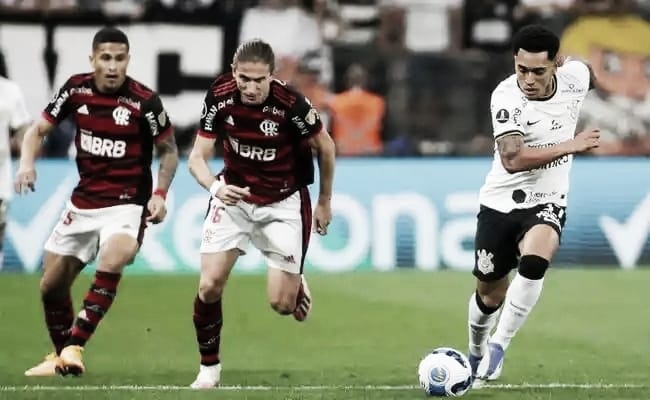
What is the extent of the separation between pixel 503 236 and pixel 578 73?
1.15m

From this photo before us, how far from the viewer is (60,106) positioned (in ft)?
32.3

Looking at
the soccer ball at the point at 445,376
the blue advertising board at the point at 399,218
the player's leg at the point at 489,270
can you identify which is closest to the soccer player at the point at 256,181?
the player's leg at the point at 489,270

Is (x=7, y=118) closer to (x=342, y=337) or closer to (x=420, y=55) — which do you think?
(x=342, y=337)

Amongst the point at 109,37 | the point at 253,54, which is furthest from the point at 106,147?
the point at 253,54

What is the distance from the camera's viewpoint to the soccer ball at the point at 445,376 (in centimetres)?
834

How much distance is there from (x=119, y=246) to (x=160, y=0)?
8.91m

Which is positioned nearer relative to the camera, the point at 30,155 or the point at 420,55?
the point at 30,155

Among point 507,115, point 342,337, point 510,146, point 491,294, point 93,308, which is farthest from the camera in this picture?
point 342,337

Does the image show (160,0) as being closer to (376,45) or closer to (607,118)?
(376,45)

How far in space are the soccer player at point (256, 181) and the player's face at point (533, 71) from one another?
1.24 m

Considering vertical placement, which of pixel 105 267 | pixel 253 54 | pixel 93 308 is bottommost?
pixel 93 308

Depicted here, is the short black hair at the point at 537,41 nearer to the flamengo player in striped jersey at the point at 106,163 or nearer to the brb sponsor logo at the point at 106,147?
the flamengo player in striped jersey at the point at 106,163

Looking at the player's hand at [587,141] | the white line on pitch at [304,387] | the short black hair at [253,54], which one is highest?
the short black hair at [253,54]

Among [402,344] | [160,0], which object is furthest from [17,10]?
[402,344]
